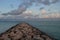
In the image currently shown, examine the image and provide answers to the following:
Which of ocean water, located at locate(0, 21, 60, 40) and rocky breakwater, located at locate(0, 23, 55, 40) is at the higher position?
ocean water, located at locate(0, 21, 60, 40)

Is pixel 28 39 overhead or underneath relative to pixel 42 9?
underneath

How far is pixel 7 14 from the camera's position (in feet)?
10.4

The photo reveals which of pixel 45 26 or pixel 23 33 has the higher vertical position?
pixel 45 26

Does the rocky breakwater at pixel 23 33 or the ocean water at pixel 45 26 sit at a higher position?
the ocean water at pixel 45 26

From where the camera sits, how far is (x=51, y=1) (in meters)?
3.18

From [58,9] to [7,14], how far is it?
40.1 inches

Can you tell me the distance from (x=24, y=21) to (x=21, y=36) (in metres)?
0.30

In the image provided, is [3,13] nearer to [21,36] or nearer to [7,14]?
[7,14]

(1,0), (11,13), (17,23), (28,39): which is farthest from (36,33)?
(1,0)

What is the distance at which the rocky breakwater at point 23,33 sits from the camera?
3.09m

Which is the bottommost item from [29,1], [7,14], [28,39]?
[28,39]

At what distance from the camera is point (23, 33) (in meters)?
3.13

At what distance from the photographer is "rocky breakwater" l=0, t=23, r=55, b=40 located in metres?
3.09

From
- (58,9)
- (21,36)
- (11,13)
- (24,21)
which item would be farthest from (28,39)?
(58,9)
